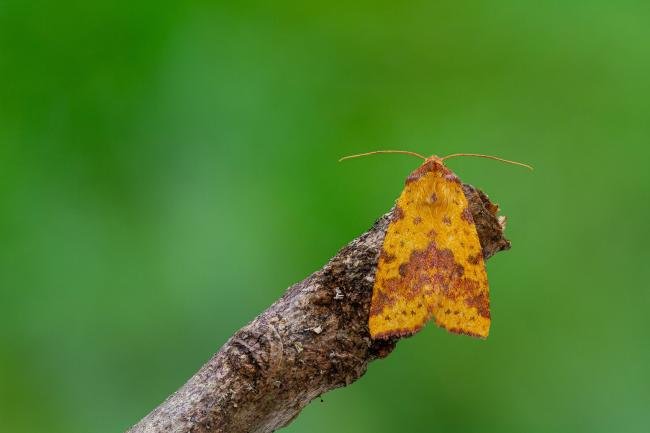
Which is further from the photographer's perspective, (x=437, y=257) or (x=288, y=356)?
(x=437, y=257)

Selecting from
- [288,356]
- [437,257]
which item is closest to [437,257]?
[437,257]

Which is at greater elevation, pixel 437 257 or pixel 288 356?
pixel 437 257

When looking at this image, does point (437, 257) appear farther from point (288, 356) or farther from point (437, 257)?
point (288, 356)
